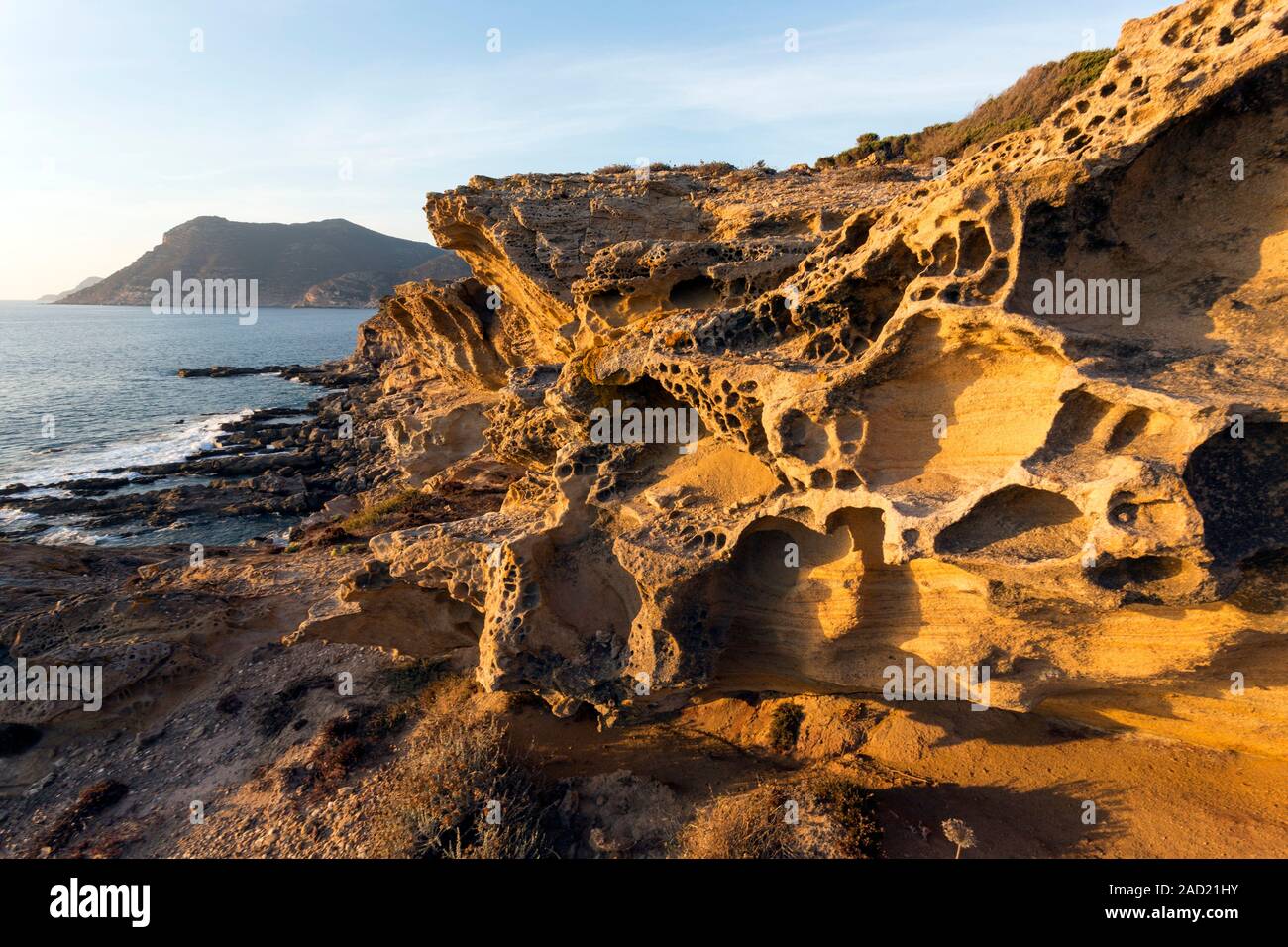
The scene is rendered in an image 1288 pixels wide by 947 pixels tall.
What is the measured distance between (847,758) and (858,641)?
102 inches

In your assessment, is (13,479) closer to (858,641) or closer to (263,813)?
(263,813)

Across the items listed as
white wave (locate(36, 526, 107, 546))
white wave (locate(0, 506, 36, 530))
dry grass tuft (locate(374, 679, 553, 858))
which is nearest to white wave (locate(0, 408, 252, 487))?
white wave (locate(0, 506, 36, 530))

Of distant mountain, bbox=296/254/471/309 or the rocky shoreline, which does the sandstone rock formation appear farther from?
distant mountain, bbox=296/254/471/309

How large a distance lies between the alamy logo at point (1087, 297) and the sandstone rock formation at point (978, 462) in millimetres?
25

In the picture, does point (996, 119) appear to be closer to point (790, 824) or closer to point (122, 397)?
point (790, 824)

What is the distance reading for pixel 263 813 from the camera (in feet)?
31.0

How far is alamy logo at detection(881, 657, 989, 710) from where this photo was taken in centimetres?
665

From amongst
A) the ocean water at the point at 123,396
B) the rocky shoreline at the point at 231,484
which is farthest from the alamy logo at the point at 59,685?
the ocean water at the point at 123,396

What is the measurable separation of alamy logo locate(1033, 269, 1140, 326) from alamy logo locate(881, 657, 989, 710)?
3.69 m

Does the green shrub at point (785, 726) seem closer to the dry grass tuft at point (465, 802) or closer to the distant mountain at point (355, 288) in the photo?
the dry grass tuft at point (465, 802)

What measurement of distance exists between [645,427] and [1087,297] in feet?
17.0

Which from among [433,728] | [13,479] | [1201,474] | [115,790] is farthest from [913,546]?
[13,479]

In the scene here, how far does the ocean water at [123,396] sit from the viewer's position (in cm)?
3512

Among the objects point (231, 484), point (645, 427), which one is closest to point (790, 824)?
point (645, 427)
